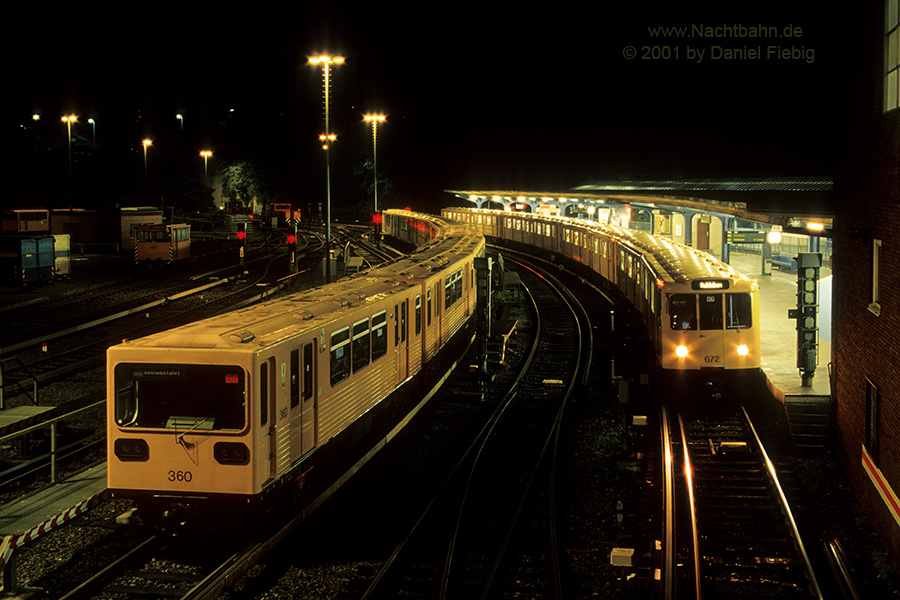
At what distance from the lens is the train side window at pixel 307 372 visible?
9375mm

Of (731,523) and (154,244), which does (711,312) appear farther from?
(154,244)

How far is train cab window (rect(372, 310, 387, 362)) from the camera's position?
39.0 ft

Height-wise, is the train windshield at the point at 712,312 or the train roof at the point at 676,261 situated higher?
the train roof at the point at 676,261

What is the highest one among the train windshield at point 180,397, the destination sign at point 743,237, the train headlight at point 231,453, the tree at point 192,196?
the tree at point 192,196

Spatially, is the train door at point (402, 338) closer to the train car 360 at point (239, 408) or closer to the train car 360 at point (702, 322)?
the train car 360 at point (239, 408)

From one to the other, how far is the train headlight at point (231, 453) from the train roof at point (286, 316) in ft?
3.10

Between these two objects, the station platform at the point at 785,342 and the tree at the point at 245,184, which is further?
the tree at the point at 245,184

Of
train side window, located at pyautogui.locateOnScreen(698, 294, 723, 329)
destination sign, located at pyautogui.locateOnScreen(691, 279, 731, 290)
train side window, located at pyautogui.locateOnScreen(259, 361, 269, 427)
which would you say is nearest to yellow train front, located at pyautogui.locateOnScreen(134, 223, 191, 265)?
destination sign, located at pyautogui.locateOnScreen(691, 279, 731, 290)

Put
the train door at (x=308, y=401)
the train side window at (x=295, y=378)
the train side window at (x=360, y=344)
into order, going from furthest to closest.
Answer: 1. the train side window at (x=360, y=344)
2. the train door at (x=308, y=401)
3. the train side window at (x=295, y=378)

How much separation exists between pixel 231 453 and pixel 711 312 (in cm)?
977

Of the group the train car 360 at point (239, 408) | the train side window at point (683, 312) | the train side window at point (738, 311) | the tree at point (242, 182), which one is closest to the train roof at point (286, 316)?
the train car 360 at point (239, 408)

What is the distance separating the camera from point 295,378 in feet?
30.1

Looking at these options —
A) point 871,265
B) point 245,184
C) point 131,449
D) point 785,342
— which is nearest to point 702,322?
point 871,265

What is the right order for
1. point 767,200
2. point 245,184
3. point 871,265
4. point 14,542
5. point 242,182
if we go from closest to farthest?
point 14,542 < point 871,265 < point 767,200 < point 242,182 < point 245,184
